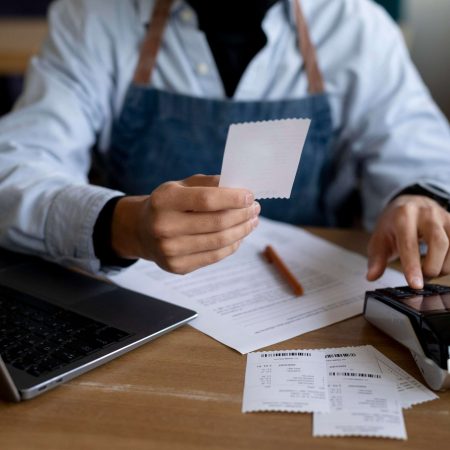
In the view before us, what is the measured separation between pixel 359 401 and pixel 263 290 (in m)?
0.24

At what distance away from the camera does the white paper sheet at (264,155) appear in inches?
20.9

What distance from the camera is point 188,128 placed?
1022 mm

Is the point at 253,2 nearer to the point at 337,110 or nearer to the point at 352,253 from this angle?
the point at 337,110

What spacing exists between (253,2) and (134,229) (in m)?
0.53

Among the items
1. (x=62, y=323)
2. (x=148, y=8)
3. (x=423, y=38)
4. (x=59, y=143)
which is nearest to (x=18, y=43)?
(x=148, y=8)

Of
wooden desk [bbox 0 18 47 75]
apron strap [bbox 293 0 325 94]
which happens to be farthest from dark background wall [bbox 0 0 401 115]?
apron strap [bbox 293 0 325 94]

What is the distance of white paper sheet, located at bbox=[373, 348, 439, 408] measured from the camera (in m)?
0.50

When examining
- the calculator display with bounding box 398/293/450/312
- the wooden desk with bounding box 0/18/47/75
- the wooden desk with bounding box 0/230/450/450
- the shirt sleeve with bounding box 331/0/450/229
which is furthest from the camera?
the wooden desk with bounding box 0/18/47/75

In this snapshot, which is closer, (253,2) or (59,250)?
(59,250)

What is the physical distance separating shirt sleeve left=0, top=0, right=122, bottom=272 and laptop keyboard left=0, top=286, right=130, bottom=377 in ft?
0.34

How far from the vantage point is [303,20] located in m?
1.05

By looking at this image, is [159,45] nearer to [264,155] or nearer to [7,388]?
[264,155]

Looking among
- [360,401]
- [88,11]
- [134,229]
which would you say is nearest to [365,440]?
[360,401]

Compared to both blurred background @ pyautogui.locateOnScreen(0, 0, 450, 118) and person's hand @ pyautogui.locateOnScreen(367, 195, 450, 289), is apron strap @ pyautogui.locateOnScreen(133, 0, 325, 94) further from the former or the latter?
blurred background @ pyautogui.locateOnScreen(0, 0, 450, 118)
